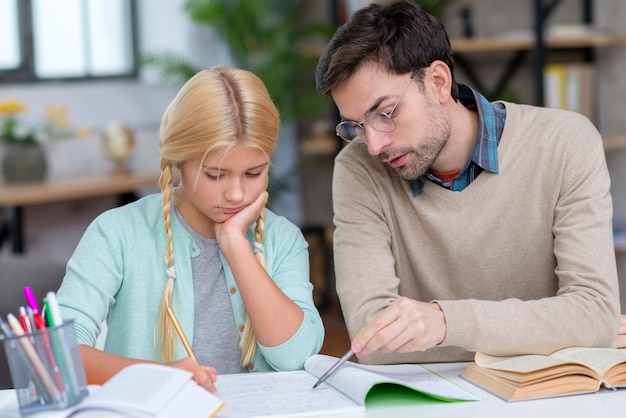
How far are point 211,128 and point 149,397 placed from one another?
22.4 inches

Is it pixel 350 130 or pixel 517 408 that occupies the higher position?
pixel 350 130

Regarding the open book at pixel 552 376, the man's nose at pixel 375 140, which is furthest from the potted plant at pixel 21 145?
the open book at pixel 552 376

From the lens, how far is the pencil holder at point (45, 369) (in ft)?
3.85

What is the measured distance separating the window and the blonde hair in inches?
113

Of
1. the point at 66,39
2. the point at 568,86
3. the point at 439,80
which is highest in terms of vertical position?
the point at 66,39

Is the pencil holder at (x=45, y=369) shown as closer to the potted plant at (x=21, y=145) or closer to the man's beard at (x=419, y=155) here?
the man's beard at (x=419, y=155)

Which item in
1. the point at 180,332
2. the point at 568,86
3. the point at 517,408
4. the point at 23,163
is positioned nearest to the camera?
the point at 517,408

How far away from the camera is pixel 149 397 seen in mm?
1185

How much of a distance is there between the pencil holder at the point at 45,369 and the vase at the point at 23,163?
2906mm

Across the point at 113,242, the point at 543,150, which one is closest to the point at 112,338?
the point at 113,242

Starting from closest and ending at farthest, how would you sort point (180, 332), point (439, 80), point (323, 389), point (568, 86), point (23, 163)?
point (323, 389) < point (180, 332) < point (439, 80) < point (568, 86) < point (23, 163)

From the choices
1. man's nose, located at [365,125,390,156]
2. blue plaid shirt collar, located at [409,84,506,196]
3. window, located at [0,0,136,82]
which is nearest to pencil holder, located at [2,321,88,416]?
man's nose, located at [365,125,390,156]

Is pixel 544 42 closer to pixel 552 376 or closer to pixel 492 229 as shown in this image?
pixel 492 229

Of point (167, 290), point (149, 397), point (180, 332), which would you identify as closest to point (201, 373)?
point (149, 397)
